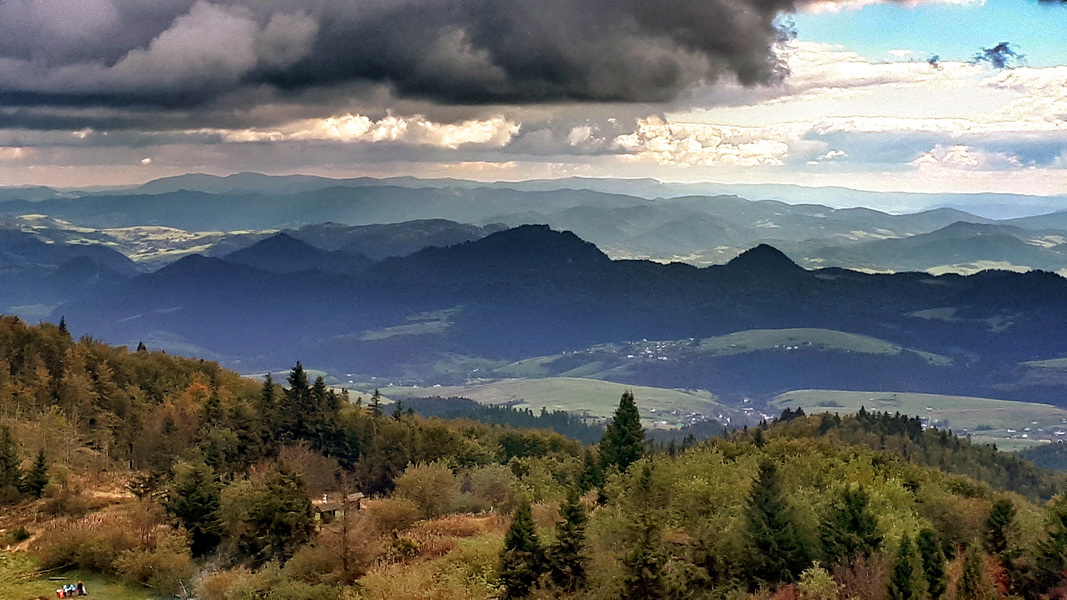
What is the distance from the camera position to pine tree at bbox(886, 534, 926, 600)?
45406mm

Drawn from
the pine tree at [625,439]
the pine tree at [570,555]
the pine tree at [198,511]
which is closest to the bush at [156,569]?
the pine tree at [198,511]

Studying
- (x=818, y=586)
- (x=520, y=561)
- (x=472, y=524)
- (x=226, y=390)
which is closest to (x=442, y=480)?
(x=472, y=524)

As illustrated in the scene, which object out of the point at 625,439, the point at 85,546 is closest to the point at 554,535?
the point at 85,546

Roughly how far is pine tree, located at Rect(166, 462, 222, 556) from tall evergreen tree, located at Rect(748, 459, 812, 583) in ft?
118

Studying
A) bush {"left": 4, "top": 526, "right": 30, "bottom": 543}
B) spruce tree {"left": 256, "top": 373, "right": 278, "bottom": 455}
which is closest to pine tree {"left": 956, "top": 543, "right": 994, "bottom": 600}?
bush {"left": 4, "top": 526, "right": 30, "bottom": 543}

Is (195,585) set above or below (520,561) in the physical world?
below

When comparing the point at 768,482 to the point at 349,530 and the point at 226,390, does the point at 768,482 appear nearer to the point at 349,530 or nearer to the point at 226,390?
the point at 349,530

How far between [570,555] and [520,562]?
2782 mm

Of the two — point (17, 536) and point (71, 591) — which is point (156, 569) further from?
point (17, 536)

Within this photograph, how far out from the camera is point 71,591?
51.2 meters

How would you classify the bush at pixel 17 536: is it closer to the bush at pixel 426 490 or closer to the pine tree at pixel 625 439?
the bush at pixel 426 490

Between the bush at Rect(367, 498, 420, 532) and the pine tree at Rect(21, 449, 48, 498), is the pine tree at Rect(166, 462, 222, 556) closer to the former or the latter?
the bush at Rect(367, 498, 420, 532)

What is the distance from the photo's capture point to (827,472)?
69500 mm

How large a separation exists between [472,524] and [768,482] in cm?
2223
